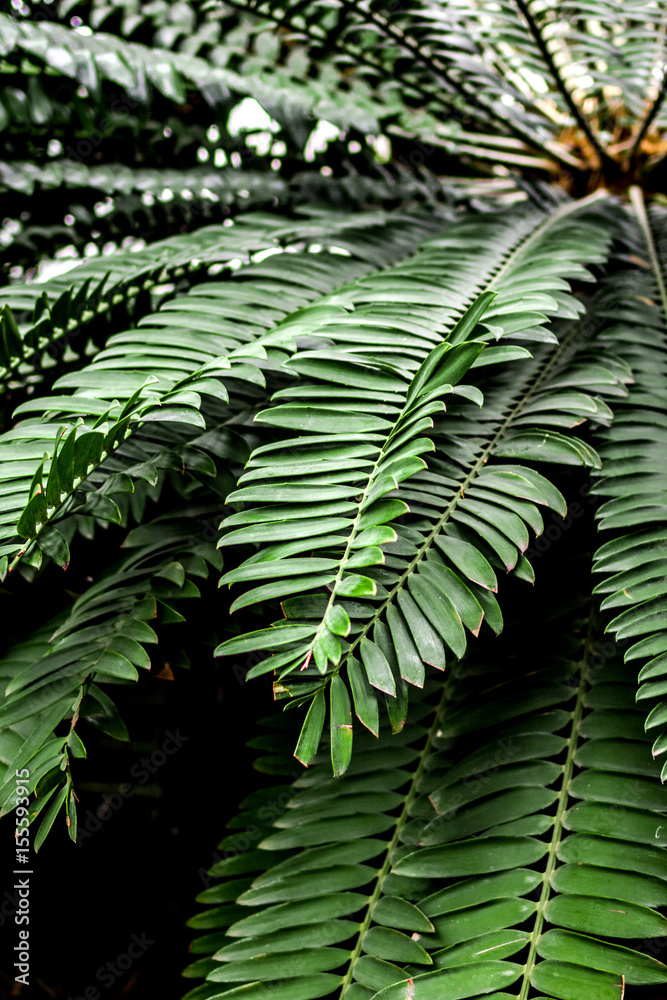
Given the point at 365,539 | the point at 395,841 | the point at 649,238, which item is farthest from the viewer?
the point at 649,238

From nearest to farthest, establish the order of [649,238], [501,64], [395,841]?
[395,841], [649,238], [501,64]

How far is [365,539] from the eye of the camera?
48 centimetres

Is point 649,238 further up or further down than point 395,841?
further up

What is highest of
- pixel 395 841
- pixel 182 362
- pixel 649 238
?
pixel 649 238

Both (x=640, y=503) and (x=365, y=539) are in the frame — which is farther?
(x=640, y=503)

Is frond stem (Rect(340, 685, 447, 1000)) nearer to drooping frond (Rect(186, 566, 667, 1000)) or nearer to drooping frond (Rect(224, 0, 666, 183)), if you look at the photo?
drooping frond (Rect(186, 566, 667, 1000))

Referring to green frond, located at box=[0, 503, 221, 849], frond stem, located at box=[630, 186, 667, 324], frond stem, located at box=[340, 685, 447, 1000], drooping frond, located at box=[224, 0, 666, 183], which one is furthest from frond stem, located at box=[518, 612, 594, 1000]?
drooping frond, located at box=[224, 0, 666, 183]

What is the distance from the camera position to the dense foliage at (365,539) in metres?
0.51

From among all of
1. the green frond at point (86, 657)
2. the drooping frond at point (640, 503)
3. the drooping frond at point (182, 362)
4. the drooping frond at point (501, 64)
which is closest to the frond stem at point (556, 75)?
the drooping frond at point (501, 64)

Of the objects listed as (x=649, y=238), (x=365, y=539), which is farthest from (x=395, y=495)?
(x=649, y=238)

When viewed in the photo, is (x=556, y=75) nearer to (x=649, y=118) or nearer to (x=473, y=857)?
(x=649, y=118)

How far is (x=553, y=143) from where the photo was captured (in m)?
1.43

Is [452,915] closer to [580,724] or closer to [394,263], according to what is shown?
[580,724]

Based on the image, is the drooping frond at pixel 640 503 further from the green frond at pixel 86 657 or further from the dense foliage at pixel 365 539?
the green frond at pixel 86 657
